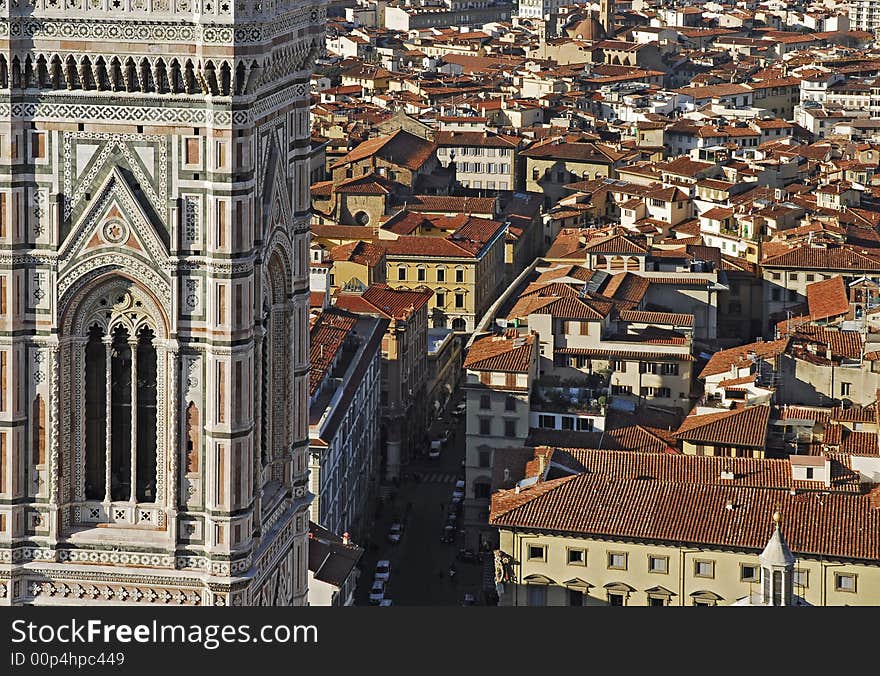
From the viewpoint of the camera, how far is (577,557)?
5981 centimetres

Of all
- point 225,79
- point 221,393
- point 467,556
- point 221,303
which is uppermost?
point 225,79

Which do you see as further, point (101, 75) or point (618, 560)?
point (618, 560)

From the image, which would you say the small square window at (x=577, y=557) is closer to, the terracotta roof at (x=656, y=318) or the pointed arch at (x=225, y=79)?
the terracotta roof at (x=656, y=318)

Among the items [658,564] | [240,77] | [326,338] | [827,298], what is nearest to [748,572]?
[658,564]

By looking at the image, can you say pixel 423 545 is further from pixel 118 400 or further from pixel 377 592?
pixel 118 400

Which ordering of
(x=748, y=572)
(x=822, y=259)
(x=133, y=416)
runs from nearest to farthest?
(x=133, y=416) < (x=748, y=572) < (x=822, y=259)

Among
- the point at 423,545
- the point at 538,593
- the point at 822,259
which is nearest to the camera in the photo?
the point at 538,593

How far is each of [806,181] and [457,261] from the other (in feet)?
94.0

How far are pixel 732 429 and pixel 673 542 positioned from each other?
11.5 m

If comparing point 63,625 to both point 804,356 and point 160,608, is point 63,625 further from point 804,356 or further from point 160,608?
point 804,356

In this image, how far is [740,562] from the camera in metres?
58.5

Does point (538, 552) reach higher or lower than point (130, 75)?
lower

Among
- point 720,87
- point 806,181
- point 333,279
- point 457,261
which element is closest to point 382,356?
point 333,279

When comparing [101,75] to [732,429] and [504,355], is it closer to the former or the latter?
[732,429]
